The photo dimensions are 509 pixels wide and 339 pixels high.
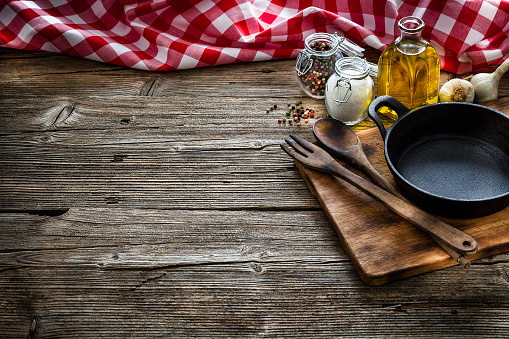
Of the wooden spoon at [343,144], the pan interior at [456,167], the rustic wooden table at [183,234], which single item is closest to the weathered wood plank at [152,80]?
the rustic wooden table at [183,234]

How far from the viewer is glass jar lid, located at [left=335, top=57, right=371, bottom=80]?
97cm

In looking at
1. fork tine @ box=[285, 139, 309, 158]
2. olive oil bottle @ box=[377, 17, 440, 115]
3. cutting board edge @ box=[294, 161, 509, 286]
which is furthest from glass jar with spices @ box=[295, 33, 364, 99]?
cutting board edge @ box=[294, 161, 509, 286]

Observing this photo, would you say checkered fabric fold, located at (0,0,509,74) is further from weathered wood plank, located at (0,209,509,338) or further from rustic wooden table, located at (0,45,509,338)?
weathered wood plank, located at (0,209,509,338)

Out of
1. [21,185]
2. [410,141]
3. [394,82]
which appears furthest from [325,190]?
[21,185]

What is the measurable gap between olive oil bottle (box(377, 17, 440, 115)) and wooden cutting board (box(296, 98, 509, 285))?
0.99 ft

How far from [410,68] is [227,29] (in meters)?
0.52

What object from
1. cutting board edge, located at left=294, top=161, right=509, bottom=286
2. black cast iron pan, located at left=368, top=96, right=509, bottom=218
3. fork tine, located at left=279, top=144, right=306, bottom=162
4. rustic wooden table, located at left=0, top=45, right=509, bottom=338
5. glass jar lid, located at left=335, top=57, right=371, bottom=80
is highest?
glass jar lid, located at left=335, top=57, right=371, bottom=80

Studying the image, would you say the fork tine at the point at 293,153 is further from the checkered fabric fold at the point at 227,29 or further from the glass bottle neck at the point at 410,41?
the checkered fabric fold at the point at 227,29

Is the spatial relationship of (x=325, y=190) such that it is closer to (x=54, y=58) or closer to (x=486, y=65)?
(x=486, y=65)

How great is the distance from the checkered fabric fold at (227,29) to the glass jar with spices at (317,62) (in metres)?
0.15

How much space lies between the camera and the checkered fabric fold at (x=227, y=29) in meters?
1.16

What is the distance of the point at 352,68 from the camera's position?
3.32ft

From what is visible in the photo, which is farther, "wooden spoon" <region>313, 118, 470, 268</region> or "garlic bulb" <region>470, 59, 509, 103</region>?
"garlic bulb" <region>470, 59, 509, 103</region>

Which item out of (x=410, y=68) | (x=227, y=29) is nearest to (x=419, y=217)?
(x=410, y=68)
